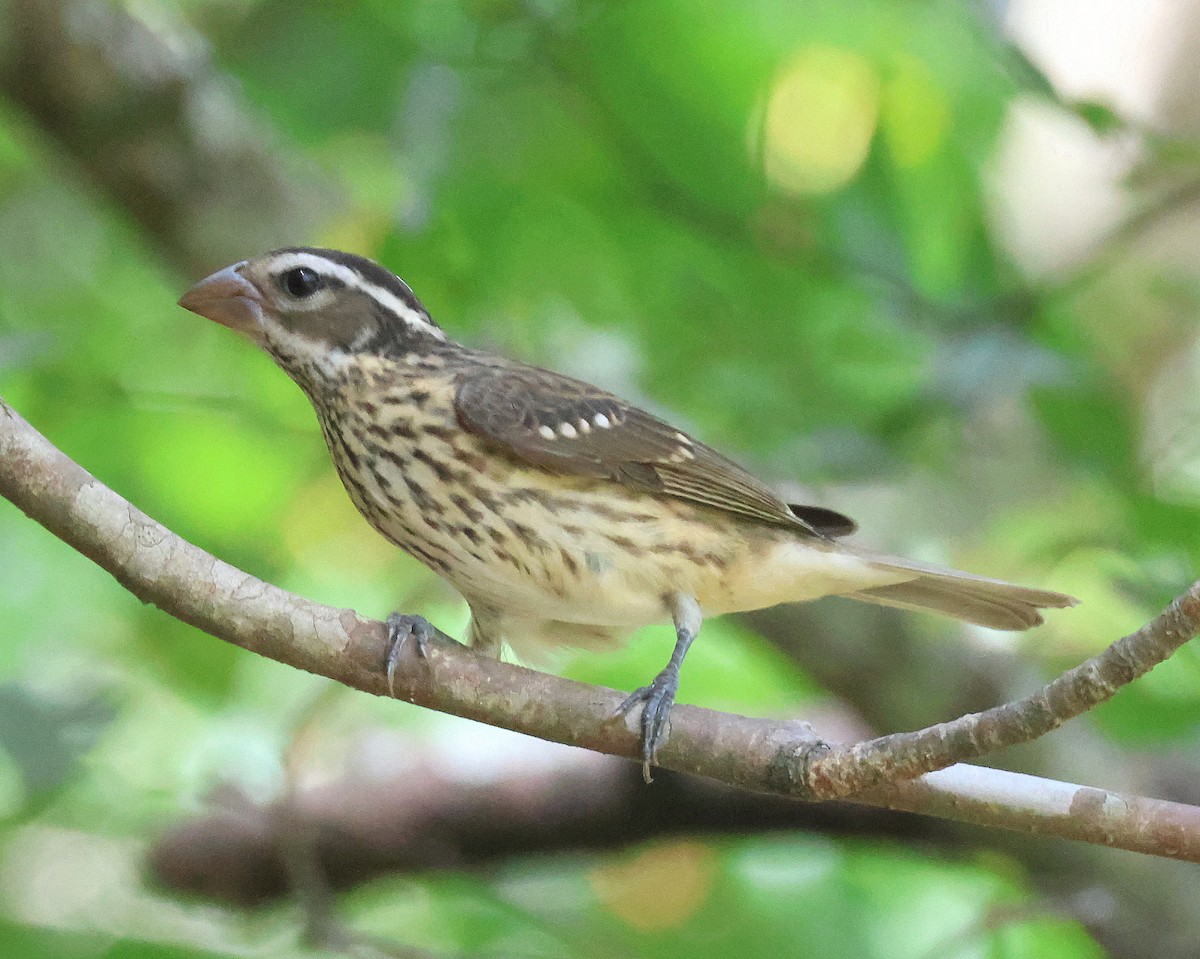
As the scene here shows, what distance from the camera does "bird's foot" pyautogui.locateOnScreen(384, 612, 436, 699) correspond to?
2900 mm

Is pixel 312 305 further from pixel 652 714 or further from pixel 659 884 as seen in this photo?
pixel 659 884

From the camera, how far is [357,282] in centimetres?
388

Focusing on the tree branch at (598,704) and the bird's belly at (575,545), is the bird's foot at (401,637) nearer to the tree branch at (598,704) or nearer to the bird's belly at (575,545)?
the tree branch at (598,704)

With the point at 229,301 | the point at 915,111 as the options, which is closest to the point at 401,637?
the point at 229,301

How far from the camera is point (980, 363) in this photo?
4289mm

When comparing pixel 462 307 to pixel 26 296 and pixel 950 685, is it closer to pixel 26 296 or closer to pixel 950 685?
pixel 26 296

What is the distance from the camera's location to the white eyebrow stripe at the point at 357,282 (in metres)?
3.80

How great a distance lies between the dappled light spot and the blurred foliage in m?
0.01

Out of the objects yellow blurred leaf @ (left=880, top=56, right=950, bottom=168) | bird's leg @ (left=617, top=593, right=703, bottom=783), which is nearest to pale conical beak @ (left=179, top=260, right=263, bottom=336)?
bird's leg @ (left=617, top=593, right=703, bottom=783)

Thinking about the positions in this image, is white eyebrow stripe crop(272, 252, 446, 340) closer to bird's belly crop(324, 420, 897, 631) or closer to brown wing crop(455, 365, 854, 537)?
brown wing crop(455, 365, 854, 537)

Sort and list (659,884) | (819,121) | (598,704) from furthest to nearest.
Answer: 1. (659,884)
2. (819,121)
3. (598,704)

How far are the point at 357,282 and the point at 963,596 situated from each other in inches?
72.2

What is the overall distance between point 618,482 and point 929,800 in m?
1.34

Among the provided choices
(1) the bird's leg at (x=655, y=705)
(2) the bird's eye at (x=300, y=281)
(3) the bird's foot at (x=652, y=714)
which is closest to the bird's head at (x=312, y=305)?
(2) the bird's eye at (x=300, y=281)
